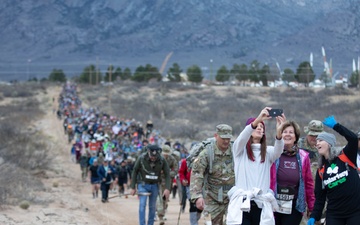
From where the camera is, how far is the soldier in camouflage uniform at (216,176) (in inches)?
363

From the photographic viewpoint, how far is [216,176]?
9.49 meters

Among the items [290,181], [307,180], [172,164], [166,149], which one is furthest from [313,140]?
[172,164]

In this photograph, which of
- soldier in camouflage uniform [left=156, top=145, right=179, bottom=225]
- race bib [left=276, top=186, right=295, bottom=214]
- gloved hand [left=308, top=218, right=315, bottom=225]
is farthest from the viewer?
soldier in camouflage uniform [left=156, top=145, right=179, bottom=225]

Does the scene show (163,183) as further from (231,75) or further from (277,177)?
(231,75)

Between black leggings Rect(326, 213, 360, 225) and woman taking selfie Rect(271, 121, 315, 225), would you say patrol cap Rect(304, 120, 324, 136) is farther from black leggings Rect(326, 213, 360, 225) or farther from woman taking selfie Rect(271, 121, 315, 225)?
black leggings Rect(326, 213, 360, 225)

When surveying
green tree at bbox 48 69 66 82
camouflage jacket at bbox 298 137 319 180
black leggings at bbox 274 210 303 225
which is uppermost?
camouflage jacket at bbox 298 137 319 180

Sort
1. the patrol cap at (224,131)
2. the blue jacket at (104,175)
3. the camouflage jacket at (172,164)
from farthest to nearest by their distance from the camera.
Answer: the blue jacket at (104,175) < the camouflage jacket at (172,164) < the patrol cap at (224,131)

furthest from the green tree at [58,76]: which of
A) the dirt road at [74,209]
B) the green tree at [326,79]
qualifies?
the dirt road at [74,209]

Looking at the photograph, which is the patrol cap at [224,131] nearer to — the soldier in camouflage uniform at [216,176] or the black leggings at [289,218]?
the soldier in camouflage uniform at [216,176]

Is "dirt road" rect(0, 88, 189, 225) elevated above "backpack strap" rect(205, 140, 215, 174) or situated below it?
below

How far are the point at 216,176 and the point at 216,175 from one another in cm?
1

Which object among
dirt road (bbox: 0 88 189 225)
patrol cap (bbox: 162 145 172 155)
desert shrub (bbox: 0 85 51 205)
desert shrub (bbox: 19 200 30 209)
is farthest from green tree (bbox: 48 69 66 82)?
patrol cap (bbox: 162 145 172 155)

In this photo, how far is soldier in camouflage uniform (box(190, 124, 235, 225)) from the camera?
9.23 meters

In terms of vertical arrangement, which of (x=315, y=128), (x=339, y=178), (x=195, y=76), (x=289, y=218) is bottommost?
(x=195, y=76)
